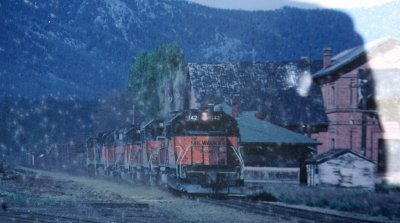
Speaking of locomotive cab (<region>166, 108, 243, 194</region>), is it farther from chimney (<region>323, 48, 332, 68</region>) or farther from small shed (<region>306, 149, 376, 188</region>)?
chimney (<region>323, 48, 332, 68</region>)

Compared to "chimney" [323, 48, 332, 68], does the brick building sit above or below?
below

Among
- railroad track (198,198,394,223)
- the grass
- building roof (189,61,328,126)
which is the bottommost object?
the grass

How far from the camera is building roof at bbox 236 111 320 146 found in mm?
34656

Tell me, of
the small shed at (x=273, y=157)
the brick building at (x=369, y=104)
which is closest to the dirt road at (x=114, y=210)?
the small shed at (x=273, y=157)

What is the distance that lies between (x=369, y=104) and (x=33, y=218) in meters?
28.5

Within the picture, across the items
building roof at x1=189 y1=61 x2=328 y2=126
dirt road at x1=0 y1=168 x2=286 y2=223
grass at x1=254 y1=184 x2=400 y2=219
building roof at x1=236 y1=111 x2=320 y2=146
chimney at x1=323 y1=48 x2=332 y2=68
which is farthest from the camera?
chimney at x1=323 y1=48 x2=332 y2=68

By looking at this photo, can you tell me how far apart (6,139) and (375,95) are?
84.3 meters

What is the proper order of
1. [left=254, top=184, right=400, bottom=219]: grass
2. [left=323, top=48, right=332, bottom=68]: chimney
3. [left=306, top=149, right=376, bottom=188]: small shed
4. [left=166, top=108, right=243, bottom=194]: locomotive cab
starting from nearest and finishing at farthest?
[left=254, top=184, right=400, bottom=219]: grass, [left=166, top=108, right=243, bottom=194]: locomotive cab, [left=306, top=149, right=376, bottom=188]: small shed, [left=323, top=48, right=332, bottom=68]: chimney

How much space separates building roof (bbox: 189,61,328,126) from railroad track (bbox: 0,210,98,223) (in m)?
27.8

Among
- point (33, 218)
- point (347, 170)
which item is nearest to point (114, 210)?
point (33, 218)

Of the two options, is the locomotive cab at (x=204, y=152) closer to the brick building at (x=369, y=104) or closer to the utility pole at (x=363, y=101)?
the utility pole at (x=363, y=101)

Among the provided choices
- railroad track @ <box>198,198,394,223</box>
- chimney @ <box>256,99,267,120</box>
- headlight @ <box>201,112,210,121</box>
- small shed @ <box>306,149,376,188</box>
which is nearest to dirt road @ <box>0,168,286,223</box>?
railroad track @ <box>198,198,394,223</box>

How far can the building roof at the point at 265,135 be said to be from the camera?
34.7m

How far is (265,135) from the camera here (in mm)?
35250
